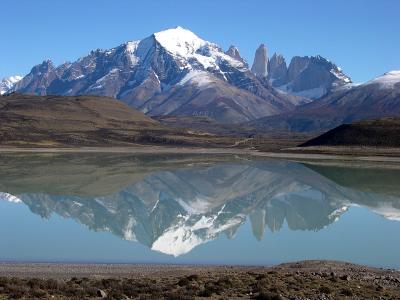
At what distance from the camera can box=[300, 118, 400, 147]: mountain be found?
167750 millimetres

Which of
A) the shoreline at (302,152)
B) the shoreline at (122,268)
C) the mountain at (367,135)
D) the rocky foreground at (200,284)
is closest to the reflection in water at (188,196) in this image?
the shoreline at (122,268)

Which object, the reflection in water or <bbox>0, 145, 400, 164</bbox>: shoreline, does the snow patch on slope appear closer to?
the reflection in water

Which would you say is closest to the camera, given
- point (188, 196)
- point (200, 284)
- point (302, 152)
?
point (200, 284)

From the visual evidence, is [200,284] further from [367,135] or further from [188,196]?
[367,135]

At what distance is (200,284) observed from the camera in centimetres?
2505

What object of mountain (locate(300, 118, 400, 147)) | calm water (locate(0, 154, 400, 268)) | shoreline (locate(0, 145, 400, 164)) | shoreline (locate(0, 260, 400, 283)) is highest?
mountain (locate(300, 118, 400, 147))

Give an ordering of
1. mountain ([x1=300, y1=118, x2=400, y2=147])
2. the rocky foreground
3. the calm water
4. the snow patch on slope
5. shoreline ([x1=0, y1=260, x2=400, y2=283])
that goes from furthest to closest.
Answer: mountain ([x1=300, y1=118, x2=400, y2=147]) → the snow patch on slope → the calm water → shoreline ([x1=0, y1=260, x2=400, y2=283]) → the rocky foreground

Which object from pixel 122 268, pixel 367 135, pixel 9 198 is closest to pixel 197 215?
pixel 9 198

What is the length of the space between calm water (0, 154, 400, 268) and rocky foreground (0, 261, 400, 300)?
7.06 m

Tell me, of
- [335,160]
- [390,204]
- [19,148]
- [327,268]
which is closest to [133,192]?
[390,204]

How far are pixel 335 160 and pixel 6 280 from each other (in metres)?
128

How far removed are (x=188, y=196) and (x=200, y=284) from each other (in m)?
55.5

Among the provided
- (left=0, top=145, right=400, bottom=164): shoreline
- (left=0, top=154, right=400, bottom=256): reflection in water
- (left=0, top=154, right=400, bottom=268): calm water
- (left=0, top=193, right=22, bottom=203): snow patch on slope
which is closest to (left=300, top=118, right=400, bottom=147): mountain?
(left=0, top=145, right=400, bottom=164): shoreline

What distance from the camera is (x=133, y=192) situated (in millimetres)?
82625
